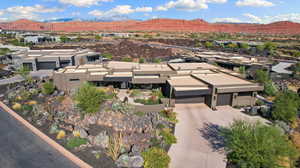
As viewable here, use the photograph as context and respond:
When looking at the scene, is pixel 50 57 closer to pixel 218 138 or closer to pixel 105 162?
pixel 105 162

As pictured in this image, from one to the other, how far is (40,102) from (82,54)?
88.4ft

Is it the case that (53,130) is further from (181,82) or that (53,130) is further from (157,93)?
(181,82)

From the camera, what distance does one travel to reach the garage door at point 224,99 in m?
30.5

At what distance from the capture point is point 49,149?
1973cm

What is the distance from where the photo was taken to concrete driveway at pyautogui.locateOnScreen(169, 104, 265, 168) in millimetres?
18141

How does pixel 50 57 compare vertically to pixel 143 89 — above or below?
above

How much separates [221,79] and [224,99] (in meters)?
4.48

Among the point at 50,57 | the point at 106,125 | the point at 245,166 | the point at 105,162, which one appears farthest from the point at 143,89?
the point at 50,57

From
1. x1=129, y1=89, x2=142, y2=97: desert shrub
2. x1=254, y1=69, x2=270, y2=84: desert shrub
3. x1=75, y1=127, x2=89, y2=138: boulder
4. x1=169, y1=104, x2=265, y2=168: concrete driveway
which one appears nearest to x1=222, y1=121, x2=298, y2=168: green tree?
x1=169, y1=104, x2=265, y2=168: concrete driveway

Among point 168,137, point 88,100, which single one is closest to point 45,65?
point 88,100

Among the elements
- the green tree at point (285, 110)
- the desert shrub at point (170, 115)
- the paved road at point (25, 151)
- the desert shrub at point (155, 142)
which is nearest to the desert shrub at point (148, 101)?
the desert shrub at point (170, 115)

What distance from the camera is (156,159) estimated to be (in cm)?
1677

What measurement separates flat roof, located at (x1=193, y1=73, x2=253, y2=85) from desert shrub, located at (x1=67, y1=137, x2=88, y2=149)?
842 inches

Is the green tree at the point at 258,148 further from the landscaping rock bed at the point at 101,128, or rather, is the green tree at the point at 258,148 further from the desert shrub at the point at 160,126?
the desert shrub at the point at 160,126
